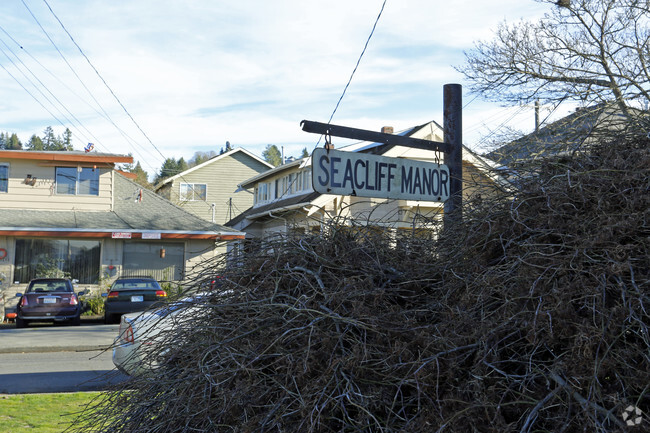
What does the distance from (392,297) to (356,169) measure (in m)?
1.93

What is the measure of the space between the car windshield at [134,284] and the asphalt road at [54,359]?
189 cm

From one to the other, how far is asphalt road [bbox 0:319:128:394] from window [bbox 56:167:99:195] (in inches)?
313

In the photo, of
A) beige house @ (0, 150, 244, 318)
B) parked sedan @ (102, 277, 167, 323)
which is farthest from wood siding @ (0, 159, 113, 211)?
parked sedan @ (102, 277, 167, 323)

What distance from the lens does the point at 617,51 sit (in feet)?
55.8

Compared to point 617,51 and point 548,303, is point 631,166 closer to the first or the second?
point 548,303

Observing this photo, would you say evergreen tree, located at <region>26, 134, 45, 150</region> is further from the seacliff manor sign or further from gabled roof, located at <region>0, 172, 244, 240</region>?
the seacliff manor sign

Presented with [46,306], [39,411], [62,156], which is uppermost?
[62,156]

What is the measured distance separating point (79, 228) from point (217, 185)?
18646mm

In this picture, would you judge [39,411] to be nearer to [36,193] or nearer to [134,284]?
[134,284]

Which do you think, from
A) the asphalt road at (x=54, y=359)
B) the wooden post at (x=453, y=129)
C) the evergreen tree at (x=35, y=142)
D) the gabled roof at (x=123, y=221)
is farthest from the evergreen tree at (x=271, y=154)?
the wooden post at (x=453, y=129)

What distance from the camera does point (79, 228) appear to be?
2142cm

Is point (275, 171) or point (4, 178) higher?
point (275, 171)

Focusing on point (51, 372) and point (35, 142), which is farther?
point (35, 142)

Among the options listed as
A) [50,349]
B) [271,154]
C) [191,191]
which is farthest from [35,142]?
[50,349]
